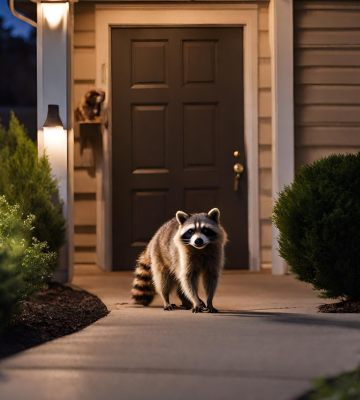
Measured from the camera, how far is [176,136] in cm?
1191

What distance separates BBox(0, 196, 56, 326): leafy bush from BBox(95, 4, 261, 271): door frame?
119 inches

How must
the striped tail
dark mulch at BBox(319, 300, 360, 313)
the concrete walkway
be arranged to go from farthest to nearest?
the striped tail, dark mulch at BBox(319, 300, 360, 313), the concrete walkway

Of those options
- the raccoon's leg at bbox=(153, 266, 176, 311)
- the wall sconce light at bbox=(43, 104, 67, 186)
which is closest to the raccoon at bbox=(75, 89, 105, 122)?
the wall sconce light at bbox=(43, 104, 67, 186)

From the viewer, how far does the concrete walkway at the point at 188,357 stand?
5.30 m

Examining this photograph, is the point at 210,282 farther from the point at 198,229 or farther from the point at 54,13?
the point at 54,13

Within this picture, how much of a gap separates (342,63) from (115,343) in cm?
594

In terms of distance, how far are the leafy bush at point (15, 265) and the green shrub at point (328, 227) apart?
1995 mm

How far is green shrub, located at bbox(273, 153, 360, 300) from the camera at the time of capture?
8.66 m

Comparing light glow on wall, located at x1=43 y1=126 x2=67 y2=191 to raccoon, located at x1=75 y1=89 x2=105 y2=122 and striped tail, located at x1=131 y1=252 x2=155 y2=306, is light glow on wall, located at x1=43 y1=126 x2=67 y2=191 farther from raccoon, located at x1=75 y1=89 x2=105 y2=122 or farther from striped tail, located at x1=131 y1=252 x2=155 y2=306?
striped tail, located at x1=131 y1=252 x2=155 y2=306

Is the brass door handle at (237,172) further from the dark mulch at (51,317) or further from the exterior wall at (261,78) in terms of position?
the dark mulch at (51,317)

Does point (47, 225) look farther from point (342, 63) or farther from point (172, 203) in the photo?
point (342, 63)

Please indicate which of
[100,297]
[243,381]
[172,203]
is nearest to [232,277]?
[172,203]

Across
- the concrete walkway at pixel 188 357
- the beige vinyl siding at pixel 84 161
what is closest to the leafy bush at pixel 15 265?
the concrete walkway at pixel 188 357

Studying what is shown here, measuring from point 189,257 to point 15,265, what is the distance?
77.0 inches
